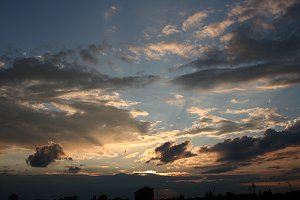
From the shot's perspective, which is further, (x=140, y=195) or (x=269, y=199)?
(x=269, y=199)

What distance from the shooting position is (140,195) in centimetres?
1825

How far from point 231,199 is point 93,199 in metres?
20.0

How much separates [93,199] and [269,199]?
2245 centimetres

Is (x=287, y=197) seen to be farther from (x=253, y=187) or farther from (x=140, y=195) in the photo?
(x=253, y=187)

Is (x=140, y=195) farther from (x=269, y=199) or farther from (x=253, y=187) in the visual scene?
→ (x=253, y=187)

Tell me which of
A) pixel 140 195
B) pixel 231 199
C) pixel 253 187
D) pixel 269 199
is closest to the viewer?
pixel 140 195

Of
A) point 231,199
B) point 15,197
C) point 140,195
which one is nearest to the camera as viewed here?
point 140,195

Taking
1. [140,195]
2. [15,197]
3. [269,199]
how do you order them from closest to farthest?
[140,195]
[15,197]
[269,199]

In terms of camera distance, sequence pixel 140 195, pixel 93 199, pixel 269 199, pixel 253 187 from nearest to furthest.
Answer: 1. pixel 140 195
2. pixel 93 199
3. pixel 269 199
4. pixel 253 187

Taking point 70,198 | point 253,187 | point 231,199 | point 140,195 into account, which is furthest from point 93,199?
point 253,187

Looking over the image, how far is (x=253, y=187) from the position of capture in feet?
302

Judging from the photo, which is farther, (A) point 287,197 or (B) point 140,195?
(A) point 287,197

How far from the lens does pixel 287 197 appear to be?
46.1 meters

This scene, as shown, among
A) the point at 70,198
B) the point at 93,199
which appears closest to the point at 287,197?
the point at 93,199
